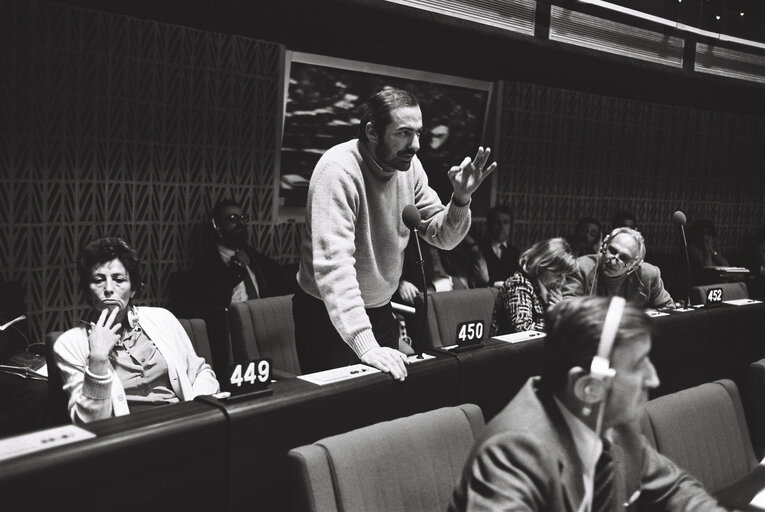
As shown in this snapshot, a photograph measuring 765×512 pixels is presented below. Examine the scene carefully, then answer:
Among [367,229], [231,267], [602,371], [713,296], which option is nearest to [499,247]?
[231,267]

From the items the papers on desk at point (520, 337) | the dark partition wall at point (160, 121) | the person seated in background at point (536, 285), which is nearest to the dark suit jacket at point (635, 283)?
the person seated in background at point (536, 285)

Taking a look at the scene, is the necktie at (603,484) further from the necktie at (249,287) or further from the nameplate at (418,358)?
the necktie at (249,287)

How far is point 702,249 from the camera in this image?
6863 mm

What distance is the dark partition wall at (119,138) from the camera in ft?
13.0

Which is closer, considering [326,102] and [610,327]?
[610,327]

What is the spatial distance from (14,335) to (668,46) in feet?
17.6

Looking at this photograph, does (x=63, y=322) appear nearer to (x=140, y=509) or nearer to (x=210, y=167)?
(x=210, y=167)

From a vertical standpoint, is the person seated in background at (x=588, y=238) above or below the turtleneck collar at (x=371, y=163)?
below

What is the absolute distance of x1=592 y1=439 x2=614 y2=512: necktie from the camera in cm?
130

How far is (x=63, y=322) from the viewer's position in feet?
13.9

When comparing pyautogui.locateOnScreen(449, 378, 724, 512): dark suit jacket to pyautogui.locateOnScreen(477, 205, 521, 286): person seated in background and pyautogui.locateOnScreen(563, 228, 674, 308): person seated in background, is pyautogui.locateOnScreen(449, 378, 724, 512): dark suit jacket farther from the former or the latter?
pyautogui.locateOnScreen(477, 205, 521, 286): person seated in background

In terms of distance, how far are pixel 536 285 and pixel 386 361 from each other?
61.8 inches

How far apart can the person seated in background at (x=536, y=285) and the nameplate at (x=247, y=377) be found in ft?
5.74

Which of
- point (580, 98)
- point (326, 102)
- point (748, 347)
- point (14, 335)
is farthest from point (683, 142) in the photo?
point (14, 335)
